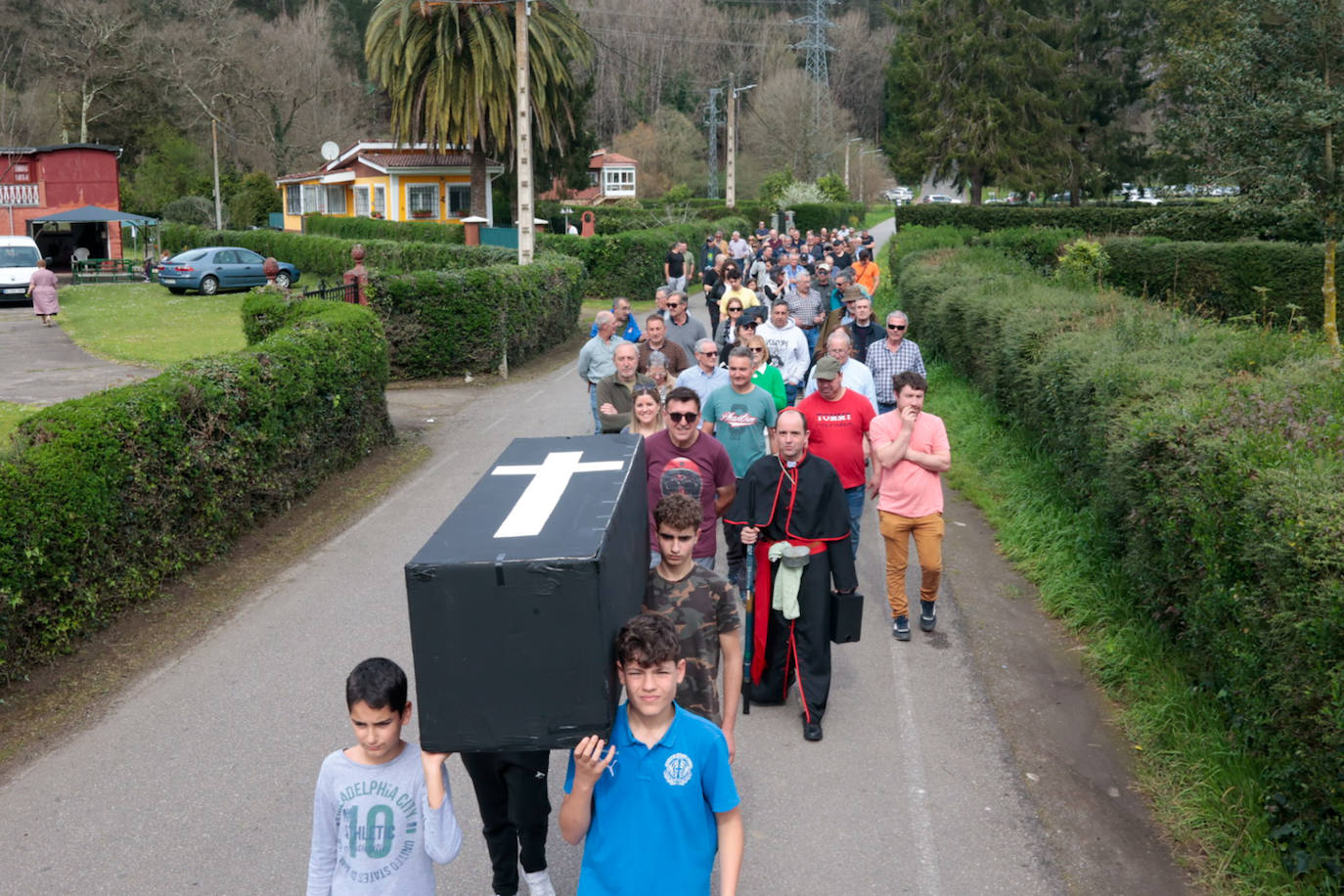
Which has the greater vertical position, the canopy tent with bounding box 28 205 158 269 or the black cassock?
the canopy tent with bounding box 28 205 158 269

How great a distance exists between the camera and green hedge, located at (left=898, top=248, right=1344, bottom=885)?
509 centimetres

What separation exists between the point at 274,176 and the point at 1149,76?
50464 millimetres

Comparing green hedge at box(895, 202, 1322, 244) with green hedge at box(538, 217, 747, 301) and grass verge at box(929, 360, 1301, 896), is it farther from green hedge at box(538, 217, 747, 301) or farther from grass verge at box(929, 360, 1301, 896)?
grass verge at box(929, 360, 1301, 896)

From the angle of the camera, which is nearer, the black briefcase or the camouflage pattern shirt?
the camouflage pattern shirt

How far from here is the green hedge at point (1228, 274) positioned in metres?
26.7

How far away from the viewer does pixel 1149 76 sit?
63938 mm

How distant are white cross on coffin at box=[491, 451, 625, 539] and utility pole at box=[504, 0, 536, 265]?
62.4ft

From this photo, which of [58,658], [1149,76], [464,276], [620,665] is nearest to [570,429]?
[464,276]

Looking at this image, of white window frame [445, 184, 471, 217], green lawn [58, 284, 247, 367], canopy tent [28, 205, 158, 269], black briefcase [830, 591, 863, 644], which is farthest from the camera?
white window frame [445, 184, 471, 217]

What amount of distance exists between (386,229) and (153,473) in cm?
3812

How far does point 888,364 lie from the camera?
1141 centimetres

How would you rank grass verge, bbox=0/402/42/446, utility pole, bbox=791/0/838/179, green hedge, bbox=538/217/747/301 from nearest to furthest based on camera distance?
grass verge, bbox=0/402/42/446, green hedge, bbox=538/217/747/301, utility pole, bbox=791/0/838/179

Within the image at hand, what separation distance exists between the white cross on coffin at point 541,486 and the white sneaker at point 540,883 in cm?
167

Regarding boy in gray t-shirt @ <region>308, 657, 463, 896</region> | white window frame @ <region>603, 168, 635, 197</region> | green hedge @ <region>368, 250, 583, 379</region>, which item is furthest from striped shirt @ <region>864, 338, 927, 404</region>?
white window frame @ <region>603, 168, 635, 197</region>
